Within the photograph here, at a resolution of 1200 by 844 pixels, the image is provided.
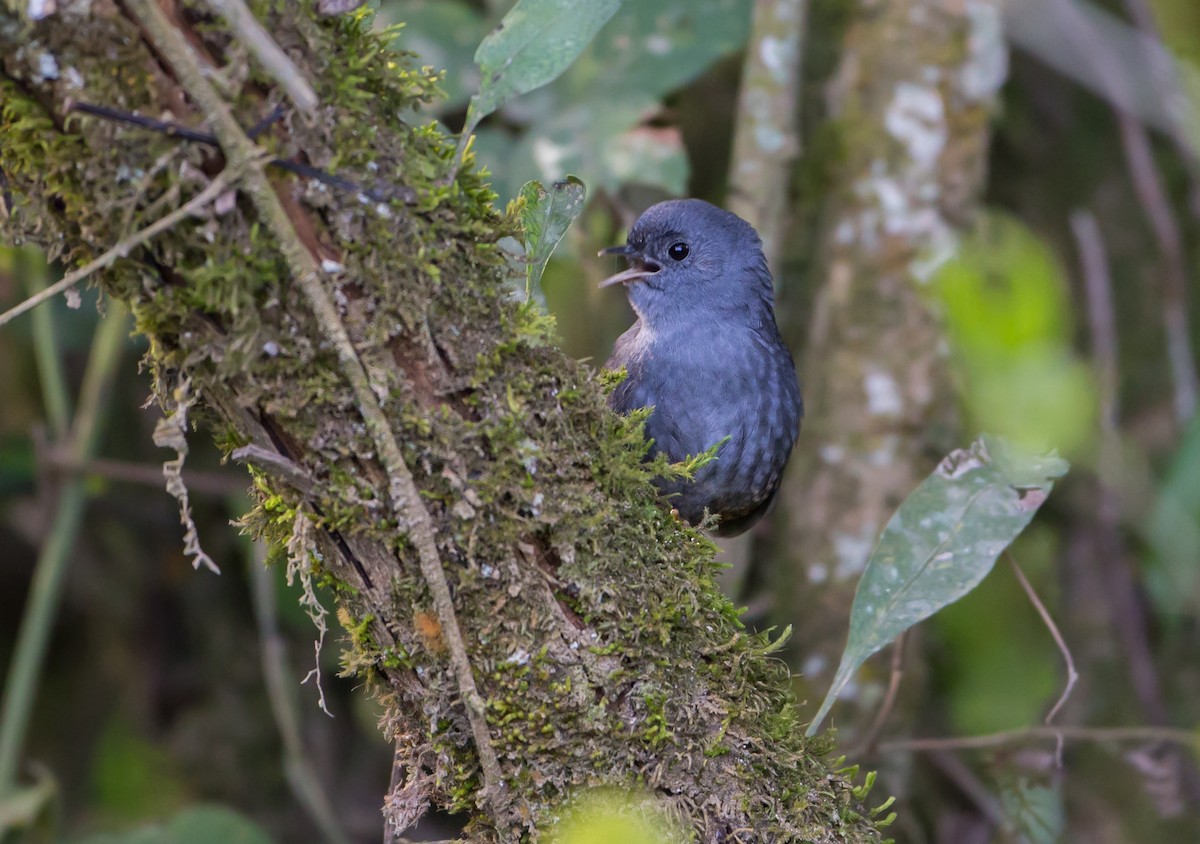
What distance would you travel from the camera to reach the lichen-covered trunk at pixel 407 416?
1.51 m

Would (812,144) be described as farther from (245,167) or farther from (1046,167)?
(245,167)

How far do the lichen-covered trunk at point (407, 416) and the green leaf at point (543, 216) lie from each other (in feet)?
0.86

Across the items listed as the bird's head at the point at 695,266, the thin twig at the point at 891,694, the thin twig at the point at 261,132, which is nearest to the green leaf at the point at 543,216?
the thin twig at the point at 261,132

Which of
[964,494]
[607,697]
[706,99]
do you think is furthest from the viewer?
[706,99]

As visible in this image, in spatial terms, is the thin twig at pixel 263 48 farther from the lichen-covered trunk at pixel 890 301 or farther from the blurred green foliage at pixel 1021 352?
the lichen-covered trunk at pixel 890 301

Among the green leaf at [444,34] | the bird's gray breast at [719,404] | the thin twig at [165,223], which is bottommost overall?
the bird's gray breast at [719,404]

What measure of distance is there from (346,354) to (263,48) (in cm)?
41

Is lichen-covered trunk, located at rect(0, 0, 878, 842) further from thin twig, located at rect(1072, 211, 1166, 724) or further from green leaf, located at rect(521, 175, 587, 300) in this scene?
thin twig, located at rect(1072, 211, 1166, 724)

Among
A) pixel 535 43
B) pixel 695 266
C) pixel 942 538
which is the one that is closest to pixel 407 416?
pixel 535 43

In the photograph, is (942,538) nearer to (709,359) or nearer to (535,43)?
(709,359)

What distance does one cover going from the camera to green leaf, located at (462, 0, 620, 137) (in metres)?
1.88

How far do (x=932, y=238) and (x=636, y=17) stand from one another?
3.89ft

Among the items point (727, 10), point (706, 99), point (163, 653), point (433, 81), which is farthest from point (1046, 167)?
point (163, 653)

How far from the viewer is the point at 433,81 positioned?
5.97 feet
